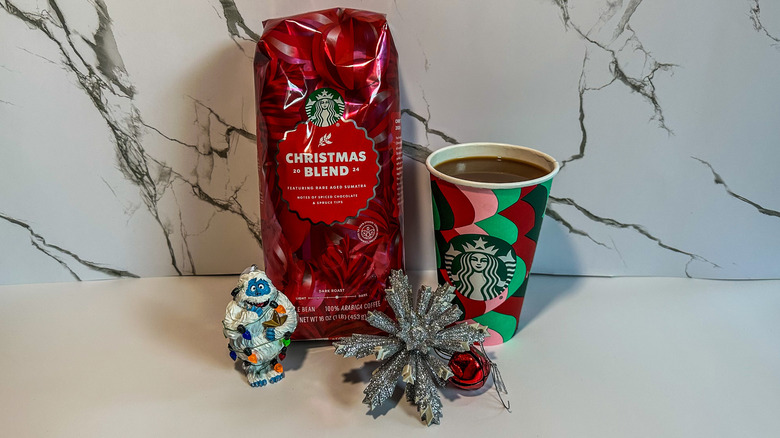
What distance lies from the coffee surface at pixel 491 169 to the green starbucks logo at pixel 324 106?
14 cm

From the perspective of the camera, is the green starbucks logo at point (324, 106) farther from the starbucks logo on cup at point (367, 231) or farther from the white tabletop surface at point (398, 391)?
the white tabletop surface at point (398, 391)

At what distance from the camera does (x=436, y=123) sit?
0.78 metres

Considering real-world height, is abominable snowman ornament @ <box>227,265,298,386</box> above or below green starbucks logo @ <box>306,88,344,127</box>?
below

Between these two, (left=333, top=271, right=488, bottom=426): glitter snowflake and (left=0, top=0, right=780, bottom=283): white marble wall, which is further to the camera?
(left=0, top=0, right=780, bottom=283): white marble wall

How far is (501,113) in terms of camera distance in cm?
77

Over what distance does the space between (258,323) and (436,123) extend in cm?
35

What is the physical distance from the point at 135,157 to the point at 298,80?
305mm

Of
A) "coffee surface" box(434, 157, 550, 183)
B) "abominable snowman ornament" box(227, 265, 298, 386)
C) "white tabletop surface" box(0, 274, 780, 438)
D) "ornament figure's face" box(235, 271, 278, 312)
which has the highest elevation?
"coffee surface" box(434, 157, 550, 183)

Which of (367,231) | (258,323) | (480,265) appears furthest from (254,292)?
(480,265)

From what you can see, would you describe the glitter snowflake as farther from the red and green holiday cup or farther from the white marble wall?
the white marble wall

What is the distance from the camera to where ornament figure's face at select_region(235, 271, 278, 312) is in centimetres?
62

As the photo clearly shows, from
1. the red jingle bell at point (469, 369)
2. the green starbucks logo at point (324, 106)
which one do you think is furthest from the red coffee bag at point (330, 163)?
the red jingle bell at point (469, 369)

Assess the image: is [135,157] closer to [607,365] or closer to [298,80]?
[298,80]

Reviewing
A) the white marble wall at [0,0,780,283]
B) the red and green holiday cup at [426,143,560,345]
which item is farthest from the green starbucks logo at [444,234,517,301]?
the white marble wall at [0,0,780,283]
